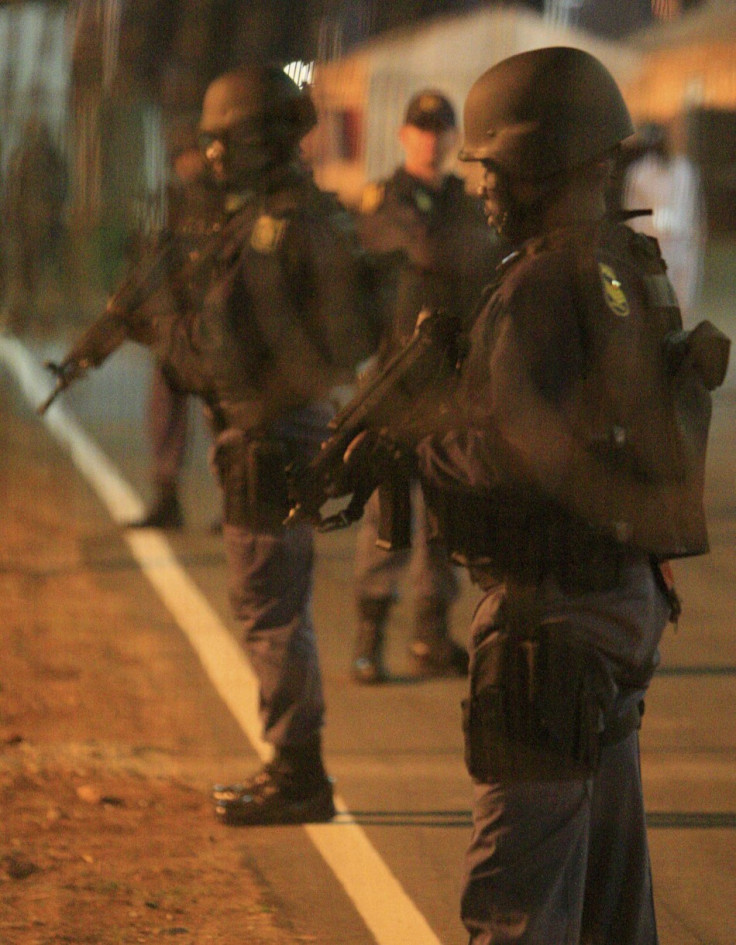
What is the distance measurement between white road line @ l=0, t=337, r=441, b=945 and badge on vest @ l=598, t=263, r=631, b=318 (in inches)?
70.2

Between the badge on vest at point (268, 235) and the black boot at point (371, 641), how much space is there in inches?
79.7

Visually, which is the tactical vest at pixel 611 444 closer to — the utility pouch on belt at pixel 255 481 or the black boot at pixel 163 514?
the utility pouch on belt at pixel 255 481

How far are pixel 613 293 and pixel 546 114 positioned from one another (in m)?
0.38

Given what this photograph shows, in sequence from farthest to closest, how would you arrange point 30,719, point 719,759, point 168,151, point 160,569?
point 168,151
point 160,569
point 30,719
point 719,759

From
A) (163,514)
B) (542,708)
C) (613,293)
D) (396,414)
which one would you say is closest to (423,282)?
(396,414)

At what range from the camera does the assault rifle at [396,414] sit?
2881 millimetres

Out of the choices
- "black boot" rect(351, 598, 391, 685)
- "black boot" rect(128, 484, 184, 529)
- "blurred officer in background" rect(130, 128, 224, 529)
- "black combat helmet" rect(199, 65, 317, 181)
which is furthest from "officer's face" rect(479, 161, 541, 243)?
"black boot" rect(128, 484, 184, 529)

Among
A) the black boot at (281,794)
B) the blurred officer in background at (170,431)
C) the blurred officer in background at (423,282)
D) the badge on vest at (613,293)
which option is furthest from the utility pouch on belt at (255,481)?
the blurred officer in background at (170,431)

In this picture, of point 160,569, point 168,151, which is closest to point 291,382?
point 160,569

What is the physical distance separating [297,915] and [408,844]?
59 centimetres

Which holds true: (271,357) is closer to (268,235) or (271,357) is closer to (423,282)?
(268,235)

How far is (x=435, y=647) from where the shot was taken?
20.0 ft

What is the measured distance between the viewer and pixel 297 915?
390 cm

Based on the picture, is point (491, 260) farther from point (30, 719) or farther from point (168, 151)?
point (168, 151)
